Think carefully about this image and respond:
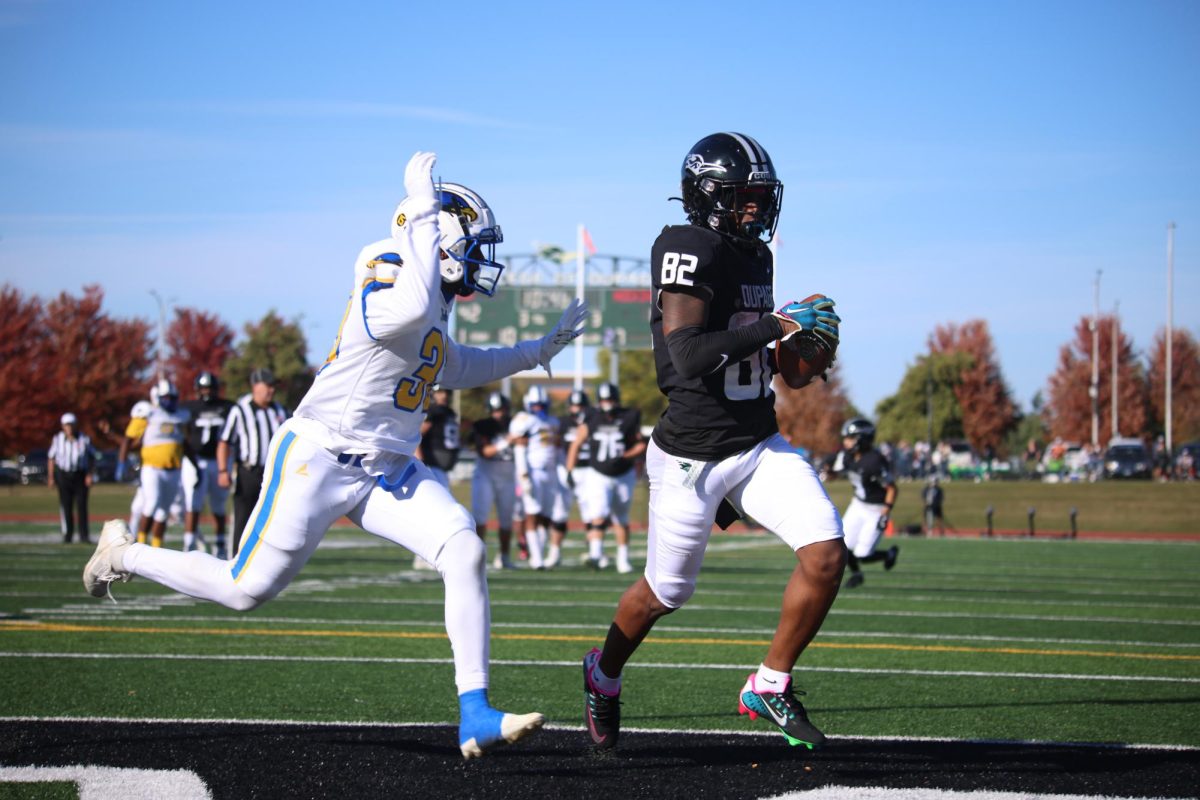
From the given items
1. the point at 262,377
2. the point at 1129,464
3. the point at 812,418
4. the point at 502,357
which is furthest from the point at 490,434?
the point at 812,418

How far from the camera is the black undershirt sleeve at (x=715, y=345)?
4.84 meters

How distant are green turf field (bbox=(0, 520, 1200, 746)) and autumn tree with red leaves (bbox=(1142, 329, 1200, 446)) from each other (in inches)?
2508

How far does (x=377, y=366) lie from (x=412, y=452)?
0.38 m

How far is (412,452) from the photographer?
5.10 metres

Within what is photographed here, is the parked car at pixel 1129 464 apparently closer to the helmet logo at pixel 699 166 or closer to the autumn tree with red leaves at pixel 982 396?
the autumn tree with red leaves at pixel 982 396

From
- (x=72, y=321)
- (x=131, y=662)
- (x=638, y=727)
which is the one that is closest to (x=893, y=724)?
(x=638, y=727)

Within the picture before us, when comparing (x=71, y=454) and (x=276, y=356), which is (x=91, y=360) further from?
(x=71, y=454)

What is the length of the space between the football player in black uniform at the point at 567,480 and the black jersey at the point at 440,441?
6.13ft

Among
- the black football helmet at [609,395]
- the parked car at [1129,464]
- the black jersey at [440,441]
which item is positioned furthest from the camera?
the parked car at [1129,464]

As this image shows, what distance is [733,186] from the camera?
514 centimetres

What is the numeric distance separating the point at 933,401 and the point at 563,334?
7154cm

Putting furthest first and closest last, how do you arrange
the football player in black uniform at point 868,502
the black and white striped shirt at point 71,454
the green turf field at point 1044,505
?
the green turf field at point 1044,505
the black and white striped shirt at point 71,454
the football player in black uniform at point 868,502

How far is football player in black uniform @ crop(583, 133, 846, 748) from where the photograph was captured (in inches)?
194

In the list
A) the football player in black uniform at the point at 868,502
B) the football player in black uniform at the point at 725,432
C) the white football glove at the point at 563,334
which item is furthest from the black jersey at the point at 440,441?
the football player in black uniform at the point at 725,432
